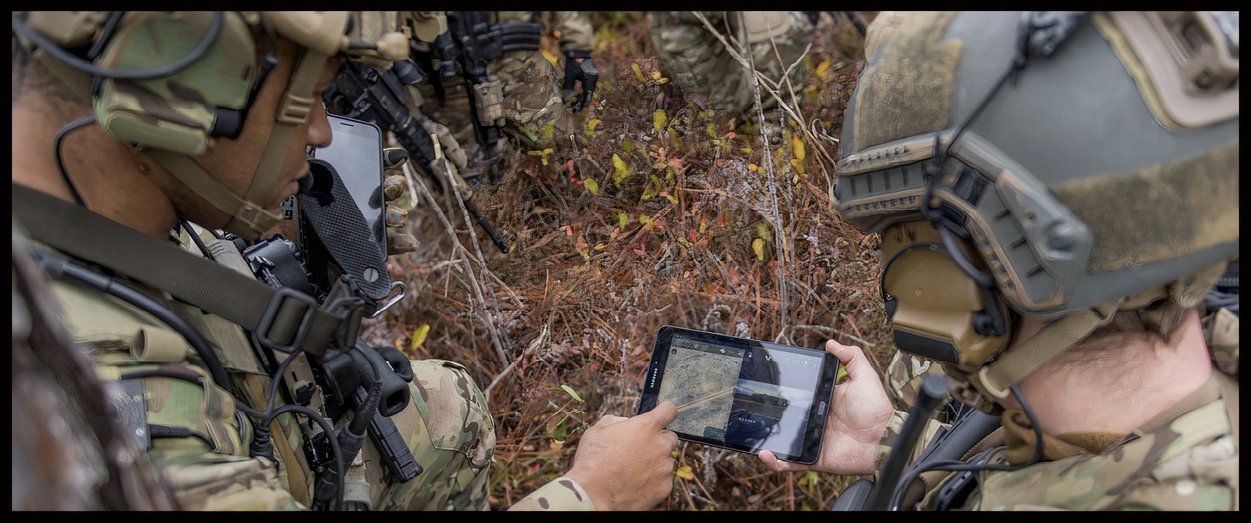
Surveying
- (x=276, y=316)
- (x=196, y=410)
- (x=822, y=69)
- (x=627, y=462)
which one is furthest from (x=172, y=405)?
(x=822, y=69)

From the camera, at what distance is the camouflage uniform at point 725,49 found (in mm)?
4648

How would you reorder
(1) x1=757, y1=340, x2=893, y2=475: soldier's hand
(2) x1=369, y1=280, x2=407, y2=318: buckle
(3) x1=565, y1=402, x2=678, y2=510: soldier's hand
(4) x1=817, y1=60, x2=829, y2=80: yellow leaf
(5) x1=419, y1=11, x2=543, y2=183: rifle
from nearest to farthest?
1. (3) x1=565, y1=402, x2=678, y2=510: soldier's hand
2. (1) x1=757, y1=340, x2=893, y2=475: soldier's hand
3. (2) x1=369, y1=280, x2=407, y2=318: buckle
4. (4) x1=817, y1=60, x2=829, y2=80: yellow leaf
5. (5) x1=419, y1=11, x2=543, y2=183: rifle

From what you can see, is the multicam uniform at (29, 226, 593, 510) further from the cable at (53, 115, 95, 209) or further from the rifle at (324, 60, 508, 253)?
the rifle at (324, 60, 508, 253)

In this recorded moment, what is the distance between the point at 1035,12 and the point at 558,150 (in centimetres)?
258

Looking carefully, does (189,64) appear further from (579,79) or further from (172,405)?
(579,79)

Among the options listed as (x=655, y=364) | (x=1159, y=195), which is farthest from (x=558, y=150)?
(x=1159, y=195)

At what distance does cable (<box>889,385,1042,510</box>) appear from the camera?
1796 mm

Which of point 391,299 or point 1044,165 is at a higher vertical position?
point 1044,165

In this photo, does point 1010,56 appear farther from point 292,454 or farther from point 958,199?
point 292,454

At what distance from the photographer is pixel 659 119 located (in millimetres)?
3730

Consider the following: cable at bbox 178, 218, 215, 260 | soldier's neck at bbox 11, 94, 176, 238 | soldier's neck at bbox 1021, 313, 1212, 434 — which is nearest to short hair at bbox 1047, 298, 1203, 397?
soldier's neck at bbox 1021, 313, 1212, 434

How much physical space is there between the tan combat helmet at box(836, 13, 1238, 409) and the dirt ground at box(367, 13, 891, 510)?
1.78 meters

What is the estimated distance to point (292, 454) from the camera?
205cm

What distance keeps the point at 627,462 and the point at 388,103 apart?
2.76m
